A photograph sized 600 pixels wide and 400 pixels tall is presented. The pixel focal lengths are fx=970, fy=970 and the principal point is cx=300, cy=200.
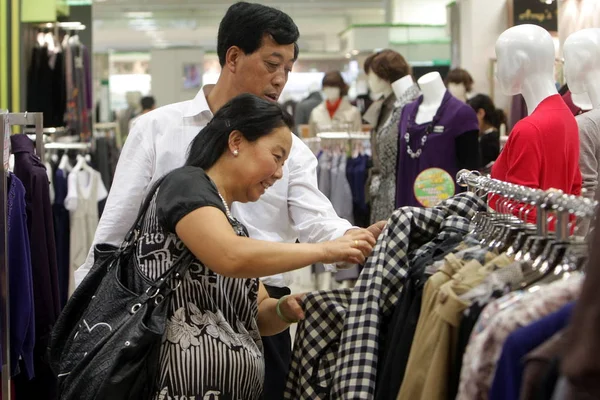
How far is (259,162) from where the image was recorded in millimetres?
2316

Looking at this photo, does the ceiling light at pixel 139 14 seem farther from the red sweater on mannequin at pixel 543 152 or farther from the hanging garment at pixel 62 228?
the red sweater on mannequin at pixel 543 152

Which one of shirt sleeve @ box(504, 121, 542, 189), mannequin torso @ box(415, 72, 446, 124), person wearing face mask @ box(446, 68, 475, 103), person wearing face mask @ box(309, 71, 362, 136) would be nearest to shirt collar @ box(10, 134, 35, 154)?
shirt sleeve @ box(504, 121, 542, 189)

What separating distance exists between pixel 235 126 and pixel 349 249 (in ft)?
1.44

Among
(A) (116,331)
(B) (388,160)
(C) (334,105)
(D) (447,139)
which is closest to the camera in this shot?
(A) (116,331)

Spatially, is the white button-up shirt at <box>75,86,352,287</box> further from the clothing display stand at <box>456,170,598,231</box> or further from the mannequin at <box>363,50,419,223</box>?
the mannequin at <box>363,50,419,223</box>

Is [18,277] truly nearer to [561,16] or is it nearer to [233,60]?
[233,60]

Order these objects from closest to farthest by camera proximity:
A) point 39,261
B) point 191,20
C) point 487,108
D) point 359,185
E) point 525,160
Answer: point 525,160 → point 39,261 → point 359,185 → point 487,108 → point 191,20

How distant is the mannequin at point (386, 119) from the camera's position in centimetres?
590

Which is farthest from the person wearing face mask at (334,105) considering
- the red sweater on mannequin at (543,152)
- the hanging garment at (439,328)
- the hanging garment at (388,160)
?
the hanging garment at (439,328)

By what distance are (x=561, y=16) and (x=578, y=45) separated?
357 centimetres

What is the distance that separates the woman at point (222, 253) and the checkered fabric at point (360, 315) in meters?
0.07

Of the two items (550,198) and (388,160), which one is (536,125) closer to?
(550,198)

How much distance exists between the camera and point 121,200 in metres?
2.72

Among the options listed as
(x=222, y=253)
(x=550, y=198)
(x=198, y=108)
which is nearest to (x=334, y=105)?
(x=198, y=108)
